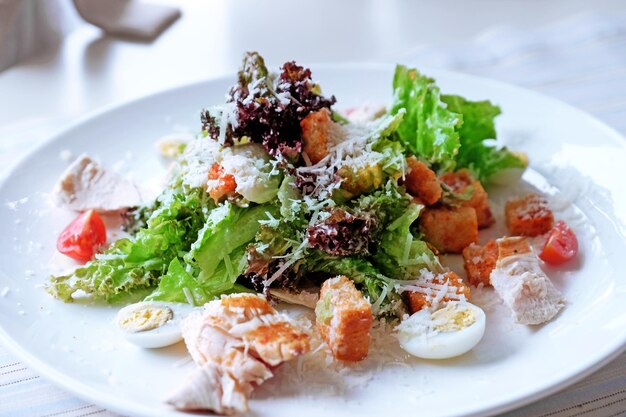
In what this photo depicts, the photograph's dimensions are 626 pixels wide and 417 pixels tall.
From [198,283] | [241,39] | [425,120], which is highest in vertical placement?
[425,120]

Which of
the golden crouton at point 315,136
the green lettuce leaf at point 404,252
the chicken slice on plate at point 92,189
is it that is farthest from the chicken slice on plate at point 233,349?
the chicken slice on plate at point 92,189

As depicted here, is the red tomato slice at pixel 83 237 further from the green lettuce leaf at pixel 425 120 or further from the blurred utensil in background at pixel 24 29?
the blurred utensil in background at pixel 24 29

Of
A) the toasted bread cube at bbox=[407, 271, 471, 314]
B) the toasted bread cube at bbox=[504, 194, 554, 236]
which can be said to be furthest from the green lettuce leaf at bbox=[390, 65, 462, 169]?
the toasted bread cube at bbox=[407, 271, 471, 314]

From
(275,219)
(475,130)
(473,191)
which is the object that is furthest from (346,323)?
(475,130)

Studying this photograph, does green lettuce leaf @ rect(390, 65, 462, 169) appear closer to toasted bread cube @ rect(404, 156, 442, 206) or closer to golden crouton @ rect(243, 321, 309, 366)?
toasted bread cube @ rect(404, 156, 442, 206)

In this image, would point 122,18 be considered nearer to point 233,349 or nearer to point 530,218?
point 530,218

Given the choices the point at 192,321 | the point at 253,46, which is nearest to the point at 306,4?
the point at 253,46
